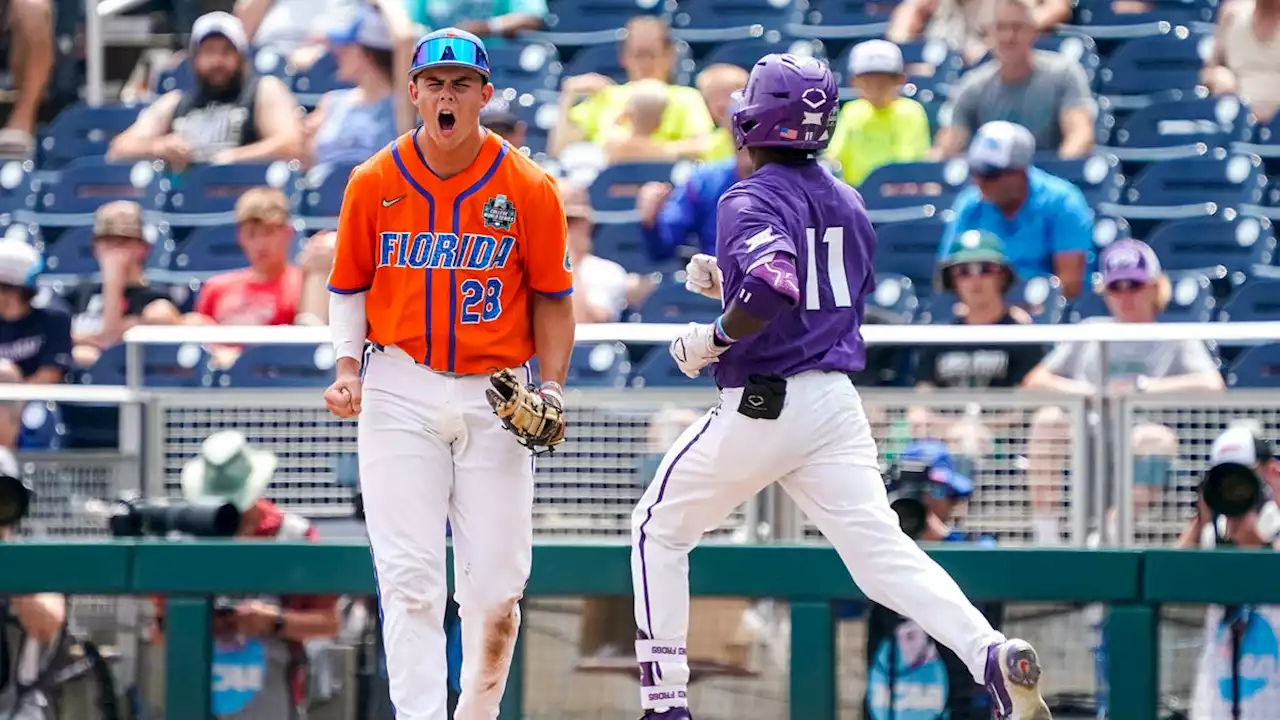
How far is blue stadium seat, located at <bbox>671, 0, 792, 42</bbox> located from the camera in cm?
1064

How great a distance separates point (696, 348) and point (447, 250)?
2.05ft

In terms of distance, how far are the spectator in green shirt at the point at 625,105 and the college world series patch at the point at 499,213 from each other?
15.0 feet

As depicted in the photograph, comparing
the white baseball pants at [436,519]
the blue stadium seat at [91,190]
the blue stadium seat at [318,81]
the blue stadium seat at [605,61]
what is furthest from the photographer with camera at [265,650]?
the blue stadium seat at [318,81]

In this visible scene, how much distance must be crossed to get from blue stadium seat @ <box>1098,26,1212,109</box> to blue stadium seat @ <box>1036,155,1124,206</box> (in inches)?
48.5

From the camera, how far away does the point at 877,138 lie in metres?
9.23

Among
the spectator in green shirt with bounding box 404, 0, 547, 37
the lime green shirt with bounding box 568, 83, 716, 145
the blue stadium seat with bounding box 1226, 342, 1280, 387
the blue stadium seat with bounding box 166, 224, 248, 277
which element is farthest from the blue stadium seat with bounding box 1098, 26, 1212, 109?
the blue stadium seat with bounding box 166, 224, 248, 277

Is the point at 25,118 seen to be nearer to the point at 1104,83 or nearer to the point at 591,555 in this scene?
the point at 1104,83

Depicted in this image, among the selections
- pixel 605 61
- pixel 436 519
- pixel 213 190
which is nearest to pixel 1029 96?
pixel 605 61

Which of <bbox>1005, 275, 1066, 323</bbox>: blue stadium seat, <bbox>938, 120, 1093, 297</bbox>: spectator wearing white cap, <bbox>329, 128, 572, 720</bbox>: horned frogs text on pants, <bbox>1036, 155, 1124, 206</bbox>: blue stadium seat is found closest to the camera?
<bbox>329, 128, 572, 720</bbox>: horned frogs text on pants

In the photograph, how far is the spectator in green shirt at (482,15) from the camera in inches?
404

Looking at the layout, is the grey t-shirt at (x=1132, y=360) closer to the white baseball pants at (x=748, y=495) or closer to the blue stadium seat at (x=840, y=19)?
the white baseball pants at (x=748, y=495)

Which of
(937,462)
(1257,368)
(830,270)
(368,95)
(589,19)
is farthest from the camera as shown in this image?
(589,19)

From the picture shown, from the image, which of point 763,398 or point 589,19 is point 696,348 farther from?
point 589,19

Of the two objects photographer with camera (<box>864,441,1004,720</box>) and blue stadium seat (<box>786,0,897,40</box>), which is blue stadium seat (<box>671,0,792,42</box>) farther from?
photographer with camera (<box>864,441,1004,720</box>)
